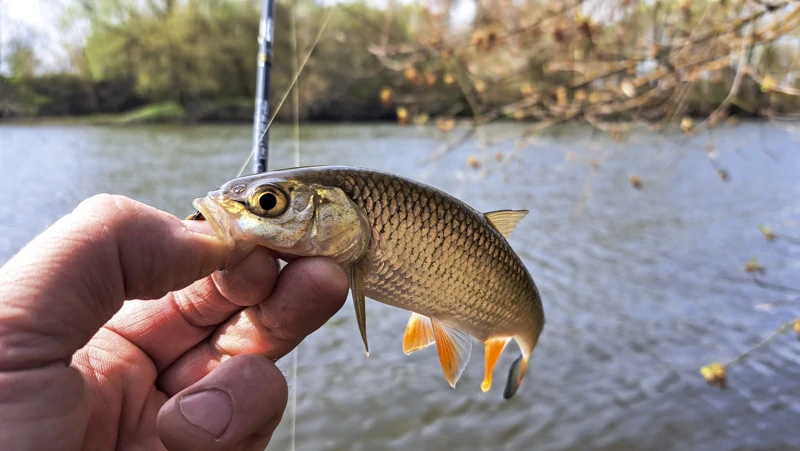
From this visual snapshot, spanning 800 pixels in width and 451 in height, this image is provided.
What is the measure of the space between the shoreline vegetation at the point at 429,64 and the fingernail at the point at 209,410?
1.77 metres

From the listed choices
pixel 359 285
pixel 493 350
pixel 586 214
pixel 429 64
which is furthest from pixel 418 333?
pixel 586 214

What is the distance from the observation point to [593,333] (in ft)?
21.9

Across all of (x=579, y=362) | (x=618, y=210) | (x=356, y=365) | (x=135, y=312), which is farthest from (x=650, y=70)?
(x=618, y=210)

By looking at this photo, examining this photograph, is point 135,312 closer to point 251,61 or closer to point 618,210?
point 618,210

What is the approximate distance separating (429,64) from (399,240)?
8.90 metres

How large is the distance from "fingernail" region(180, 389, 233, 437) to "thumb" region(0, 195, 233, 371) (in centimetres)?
28

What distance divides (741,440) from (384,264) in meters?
4.72

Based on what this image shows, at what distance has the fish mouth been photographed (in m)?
1.47

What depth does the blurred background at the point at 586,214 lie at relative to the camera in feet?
15.6

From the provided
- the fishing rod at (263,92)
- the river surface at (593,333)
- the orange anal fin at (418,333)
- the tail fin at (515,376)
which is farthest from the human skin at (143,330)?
the river surface at (593,333)

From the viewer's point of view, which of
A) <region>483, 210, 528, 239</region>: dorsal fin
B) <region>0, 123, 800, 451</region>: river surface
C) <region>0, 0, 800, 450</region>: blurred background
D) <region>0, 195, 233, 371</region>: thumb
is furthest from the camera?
<region>0, 123, 800, 451</region>: river surface

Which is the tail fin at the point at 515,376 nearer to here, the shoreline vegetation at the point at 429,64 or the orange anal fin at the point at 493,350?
the orange anal fin at the point at 493,350

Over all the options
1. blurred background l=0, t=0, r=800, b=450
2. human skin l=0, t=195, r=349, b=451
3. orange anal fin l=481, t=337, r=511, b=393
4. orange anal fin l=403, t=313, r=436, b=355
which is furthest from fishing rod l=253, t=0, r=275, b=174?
orange anal fin l=481, t=337, r=511, b=393

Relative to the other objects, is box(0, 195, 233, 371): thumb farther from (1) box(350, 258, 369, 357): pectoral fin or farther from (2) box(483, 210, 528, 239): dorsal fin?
(2) box(483, 210, 528, 239): dorsal fin
